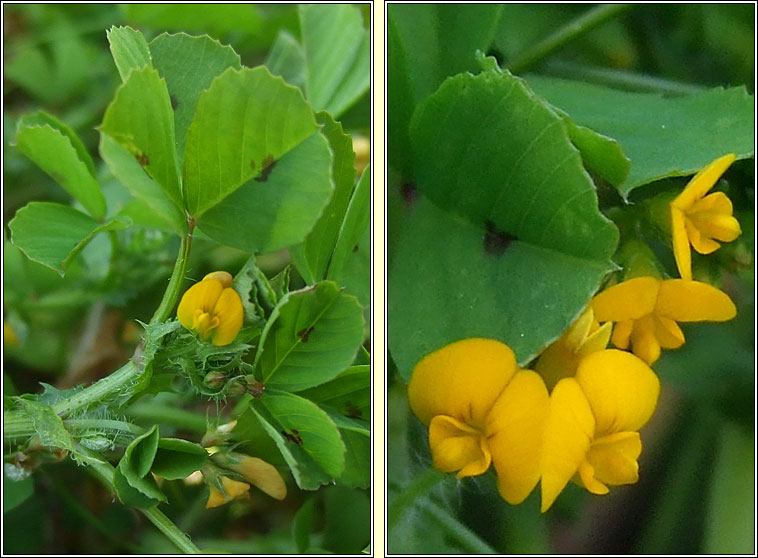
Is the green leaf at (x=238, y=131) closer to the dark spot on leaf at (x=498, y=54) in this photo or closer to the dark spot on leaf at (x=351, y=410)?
the dark spot on leaf at (x=351, y=410)

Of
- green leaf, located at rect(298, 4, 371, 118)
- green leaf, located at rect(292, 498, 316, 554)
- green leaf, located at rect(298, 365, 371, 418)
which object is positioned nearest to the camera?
green leaf, located at rect(298, 365, 371, 418)

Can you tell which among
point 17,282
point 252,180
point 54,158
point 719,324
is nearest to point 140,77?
point 252,180

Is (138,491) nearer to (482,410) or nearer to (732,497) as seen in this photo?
(482,410)

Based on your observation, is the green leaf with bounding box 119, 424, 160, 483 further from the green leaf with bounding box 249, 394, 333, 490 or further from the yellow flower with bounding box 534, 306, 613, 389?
the yellow flower with bounding box 534, 306, 613, 389

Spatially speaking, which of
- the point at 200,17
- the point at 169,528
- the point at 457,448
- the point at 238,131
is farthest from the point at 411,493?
the point at 200,17

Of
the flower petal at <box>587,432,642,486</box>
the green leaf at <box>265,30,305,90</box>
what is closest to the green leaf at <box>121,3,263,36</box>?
the green leaf at <box>265,30,305,90</box>

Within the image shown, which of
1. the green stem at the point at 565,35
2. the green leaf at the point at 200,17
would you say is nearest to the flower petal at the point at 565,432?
Result: the green stem at the point at 565,35

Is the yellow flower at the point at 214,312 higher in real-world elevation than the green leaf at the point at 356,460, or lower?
higher
